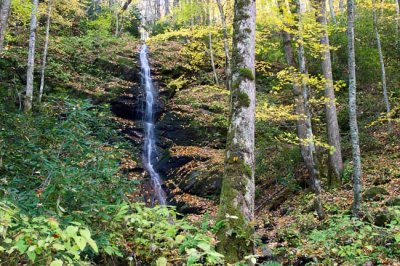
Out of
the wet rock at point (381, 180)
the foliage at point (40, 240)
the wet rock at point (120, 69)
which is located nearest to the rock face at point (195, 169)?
the wet rock at point (381, 180)

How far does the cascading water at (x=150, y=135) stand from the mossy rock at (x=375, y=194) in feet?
21.7

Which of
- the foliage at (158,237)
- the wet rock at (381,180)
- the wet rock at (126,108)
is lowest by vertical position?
the wet rock at (381,180)

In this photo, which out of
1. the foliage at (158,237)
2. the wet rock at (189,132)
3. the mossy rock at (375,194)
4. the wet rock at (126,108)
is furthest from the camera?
the wet rock at (126,108)

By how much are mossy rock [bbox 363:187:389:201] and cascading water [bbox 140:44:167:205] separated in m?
6.63

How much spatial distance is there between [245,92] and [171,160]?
376 inches

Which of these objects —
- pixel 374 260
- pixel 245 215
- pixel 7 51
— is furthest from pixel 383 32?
pixel 7 51

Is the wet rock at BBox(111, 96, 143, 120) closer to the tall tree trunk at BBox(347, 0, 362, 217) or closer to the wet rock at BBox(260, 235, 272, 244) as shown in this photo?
the wet rock at BBox(260, 235, 272, 244)

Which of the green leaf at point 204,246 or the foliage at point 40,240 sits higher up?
the foliage at point 40,240

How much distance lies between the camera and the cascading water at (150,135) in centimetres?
1270

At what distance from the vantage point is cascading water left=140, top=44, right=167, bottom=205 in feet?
41.7

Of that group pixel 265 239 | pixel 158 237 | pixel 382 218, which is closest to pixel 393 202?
pixel 382 218

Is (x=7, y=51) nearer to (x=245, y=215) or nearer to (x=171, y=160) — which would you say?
(x=171, y=160)

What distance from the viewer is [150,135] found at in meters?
15.8

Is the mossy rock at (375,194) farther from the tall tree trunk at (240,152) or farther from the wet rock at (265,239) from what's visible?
the tall tree trunk at (240,152)
